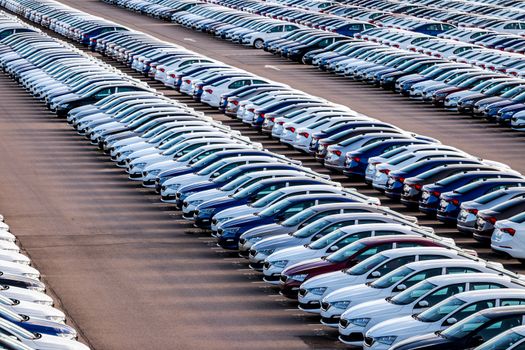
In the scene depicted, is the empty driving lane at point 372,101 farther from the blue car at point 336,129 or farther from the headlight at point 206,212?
the headlight at point 206,212

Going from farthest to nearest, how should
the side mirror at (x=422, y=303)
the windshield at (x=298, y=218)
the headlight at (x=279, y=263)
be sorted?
the windshield at (x=298, y=218) → the headlight at (x=279, y=263) → the side mirror at (x=422, y=303)

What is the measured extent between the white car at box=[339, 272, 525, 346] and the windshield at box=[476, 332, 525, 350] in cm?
284

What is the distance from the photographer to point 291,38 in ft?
217

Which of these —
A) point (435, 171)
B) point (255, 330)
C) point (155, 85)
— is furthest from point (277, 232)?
point (155, 85)

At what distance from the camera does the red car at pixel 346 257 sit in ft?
75.2

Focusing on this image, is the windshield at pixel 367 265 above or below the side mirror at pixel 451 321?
below

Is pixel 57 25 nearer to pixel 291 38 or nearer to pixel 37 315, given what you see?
pixel 291 38

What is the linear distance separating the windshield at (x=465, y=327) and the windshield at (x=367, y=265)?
3.87m

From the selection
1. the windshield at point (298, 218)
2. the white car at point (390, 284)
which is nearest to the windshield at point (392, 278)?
the white car at point (390, 284)

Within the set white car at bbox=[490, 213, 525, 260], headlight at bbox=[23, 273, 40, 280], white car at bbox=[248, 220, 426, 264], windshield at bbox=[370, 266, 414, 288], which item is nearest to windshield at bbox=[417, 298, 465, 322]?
windshield at bbox=[370, 266, 414, 288]

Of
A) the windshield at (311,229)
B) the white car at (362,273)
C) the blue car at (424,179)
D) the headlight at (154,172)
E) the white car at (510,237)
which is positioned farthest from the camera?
the headlight at (154,172)

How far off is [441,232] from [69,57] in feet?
89.7

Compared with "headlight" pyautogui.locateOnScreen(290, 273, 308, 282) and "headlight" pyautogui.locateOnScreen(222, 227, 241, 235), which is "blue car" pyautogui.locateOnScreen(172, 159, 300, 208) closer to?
"headlight" pyautogui.locateOnScreen(222, 227, 241, 235)

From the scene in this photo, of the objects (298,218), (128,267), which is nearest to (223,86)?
(298,218)
